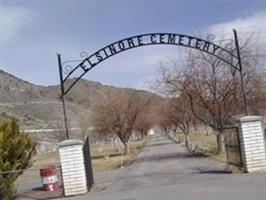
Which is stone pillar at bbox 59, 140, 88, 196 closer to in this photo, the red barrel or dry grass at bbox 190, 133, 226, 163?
the red barrel

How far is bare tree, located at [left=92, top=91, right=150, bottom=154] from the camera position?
7338cm

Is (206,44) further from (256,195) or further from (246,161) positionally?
(256,195)

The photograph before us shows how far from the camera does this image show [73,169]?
19875 millimetres

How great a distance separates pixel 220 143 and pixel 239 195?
28.2 m

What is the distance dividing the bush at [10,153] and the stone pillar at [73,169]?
210 centimetres

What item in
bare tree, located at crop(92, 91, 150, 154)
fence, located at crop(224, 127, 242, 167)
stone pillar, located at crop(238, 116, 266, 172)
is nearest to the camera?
stone pillar, located at crop(238, 116, 266, 172)

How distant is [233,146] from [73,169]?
6488 millimetres

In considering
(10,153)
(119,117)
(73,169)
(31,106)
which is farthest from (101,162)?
(31,106)

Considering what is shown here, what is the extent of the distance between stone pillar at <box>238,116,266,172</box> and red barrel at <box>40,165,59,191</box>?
7.74 metres

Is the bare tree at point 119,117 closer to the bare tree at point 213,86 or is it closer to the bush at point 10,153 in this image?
the bare tree at point 213,86

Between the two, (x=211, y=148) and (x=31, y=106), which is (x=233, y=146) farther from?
(x=31, y=106)

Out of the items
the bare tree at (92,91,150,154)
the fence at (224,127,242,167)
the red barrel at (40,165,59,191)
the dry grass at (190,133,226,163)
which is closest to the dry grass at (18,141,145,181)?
the red barrel at (40,165,59,191)

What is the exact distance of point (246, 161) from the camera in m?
20.6

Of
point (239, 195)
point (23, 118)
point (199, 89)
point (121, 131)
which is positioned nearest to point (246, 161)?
point (239, 195)
